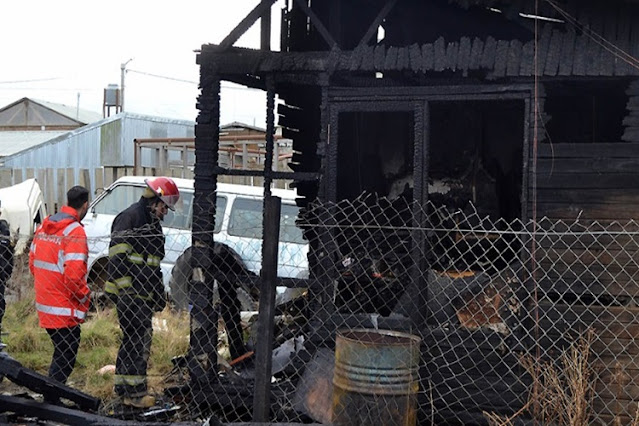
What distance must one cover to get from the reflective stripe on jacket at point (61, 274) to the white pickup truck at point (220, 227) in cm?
417

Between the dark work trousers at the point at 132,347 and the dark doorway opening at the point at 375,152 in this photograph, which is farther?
the dark doorway opening at the point at 375,152

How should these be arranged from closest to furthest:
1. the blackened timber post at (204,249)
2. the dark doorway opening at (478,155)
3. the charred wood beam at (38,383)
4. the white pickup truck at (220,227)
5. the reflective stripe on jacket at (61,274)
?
the charred wood beam at (38,383)
the reflective stripe on jacket at (61,274)
the blackened timber post at (204,249)
the dark doorway opening at (478,155)
the white pickup truck at (220,227)

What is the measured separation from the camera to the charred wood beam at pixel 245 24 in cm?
680

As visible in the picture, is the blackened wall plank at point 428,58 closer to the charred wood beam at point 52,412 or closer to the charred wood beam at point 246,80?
the charred wood beam at point 246,80

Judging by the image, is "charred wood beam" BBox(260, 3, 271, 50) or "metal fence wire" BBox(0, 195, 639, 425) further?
"charred wood beam" BBox(260, 3, 271, 50)

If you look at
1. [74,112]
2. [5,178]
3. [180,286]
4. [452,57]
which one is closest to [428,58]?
[452,57]

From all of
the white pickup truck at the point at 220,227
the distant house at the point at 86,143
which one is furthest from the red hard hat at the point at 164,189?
the distant house at the point at 86,143

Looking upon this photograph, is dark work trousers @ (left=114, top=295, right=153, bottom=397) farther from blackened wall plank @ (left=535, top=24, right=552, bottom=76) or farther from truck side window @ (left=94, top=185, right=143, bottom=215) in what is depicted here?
truck side window @ (left=94, top=185, right=143, bottom=215)

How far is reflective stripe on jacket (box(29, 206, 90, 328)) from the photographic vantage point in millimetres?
6551

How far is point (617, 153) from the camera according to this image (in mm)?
5891

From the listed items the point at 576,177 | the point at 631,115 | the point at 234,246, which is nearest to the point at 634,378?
the point at 576,177

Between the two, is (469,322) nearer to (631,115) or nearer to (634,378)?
(634,378)

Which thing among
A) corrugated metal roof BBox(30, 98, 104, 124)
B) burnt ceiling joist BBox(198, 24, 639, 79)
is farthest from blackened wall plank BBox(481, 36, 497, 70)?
corrugated metal roof BBox(30, 98, 104, 124)

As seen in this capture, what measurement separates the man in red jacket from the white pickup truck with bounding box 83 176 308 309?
4134mm
